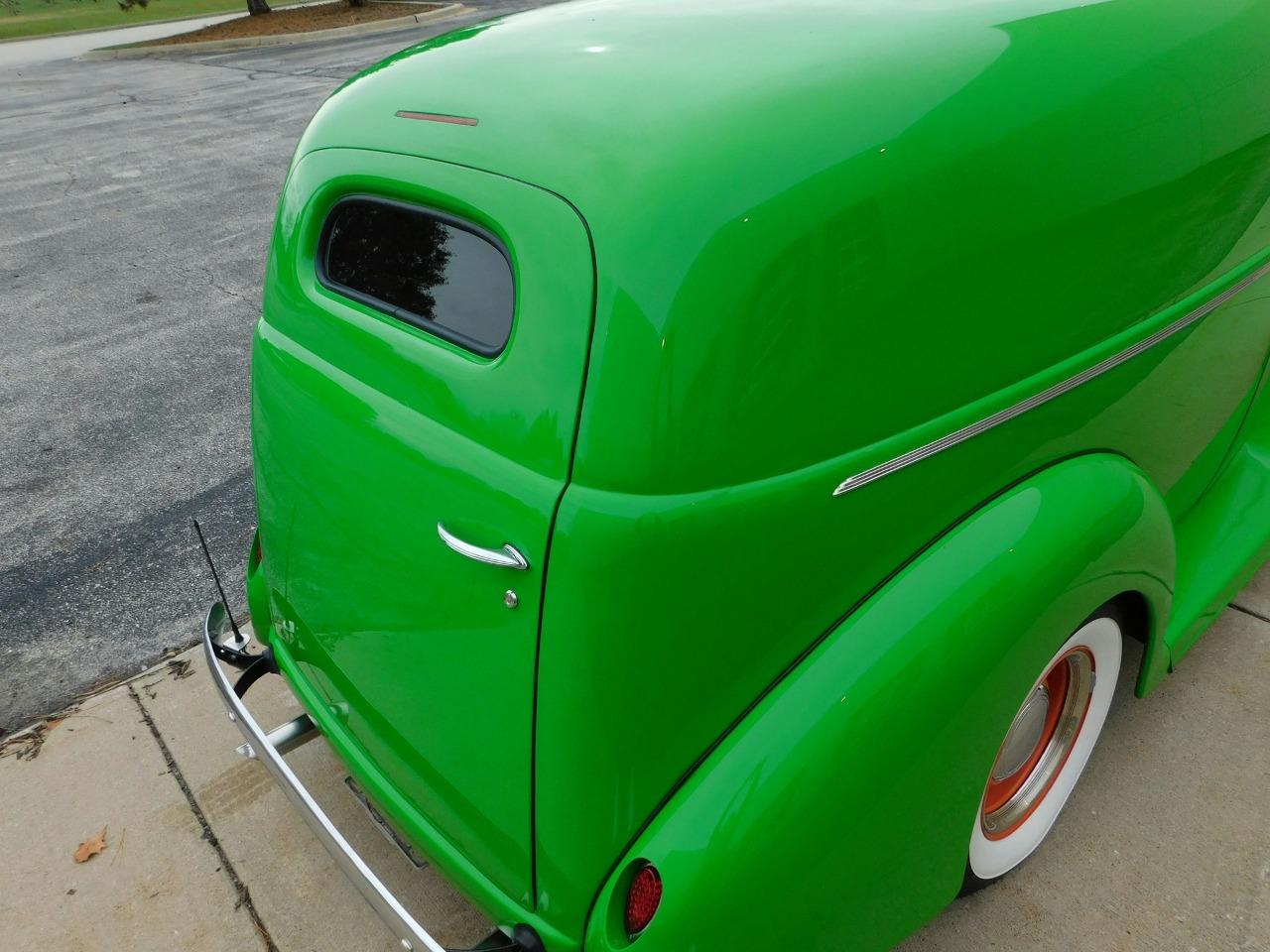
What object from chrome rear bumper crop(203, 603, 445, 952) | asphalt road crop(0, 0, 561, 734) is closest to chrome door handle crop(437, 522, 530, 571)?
chrome rear bumper crop(203, 603, 445, 952)

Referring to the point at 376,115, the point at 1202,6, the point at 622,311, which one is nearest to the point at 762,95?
the point at 622,311

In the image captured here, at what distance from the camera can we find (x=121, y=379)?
5.12m

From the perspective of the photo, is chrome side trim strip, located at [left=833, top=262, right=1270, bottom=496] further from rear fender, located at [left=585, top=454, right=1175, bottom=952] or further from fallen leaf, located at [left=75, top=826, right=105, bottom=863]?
fallen leaf, located at [left=75, top=826, right=105, bottom=863]

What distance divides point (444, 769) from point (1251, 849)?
1.84 meters

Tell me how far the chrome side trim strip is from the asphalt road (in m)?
2.51

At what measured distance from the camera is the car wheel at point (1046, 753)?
6.88 ft

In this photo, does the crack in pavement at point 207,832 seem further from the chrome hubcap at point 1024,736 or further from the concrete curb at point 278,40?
the concrete curb at point 278,40

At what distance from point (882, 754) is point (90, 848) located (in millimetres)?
2037

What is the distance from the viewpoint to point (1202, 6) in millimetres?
2021

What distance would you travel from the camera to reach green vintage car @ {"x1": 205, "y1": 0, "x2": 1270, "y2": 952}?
4.65 feet

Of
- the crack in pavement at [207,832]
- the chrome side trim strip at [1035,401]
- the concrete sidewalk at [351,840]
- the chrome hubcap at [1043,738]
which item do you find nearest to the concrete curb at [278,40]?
the crack in pavement at [207,832]

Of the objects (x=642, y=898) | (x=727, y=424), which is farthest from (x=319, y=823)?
(x=727, y=424)

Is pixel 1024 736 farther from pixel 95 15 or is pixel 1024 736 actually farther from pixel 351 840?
pixel 95 15

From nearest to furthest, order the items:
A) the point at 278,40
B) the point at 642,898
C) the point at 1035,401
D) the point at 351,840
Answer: the point at 642,898 < the point at 1035,401 < the point at 351,840 < the point at 278,40
